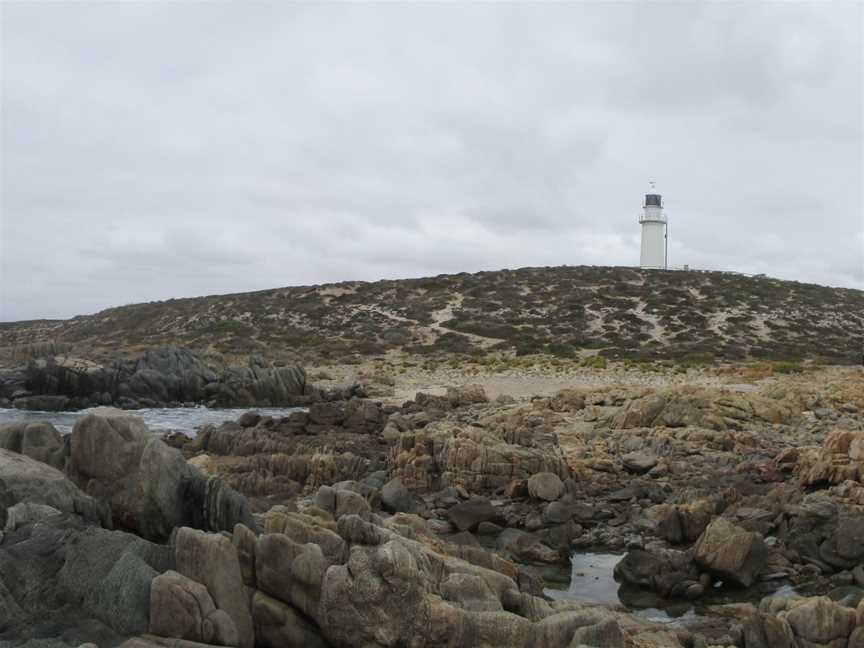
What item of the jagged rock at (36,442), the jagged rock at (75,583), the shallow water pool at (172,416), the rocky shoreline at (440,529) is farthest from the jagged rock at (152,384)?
the jagged rock at (75,583)

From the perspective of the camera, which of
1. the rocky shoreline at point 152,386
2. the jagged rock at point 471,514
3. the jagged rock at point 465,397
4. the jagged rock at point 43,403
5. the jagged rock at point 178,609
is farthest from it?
the rocky shoreline at point 152,386

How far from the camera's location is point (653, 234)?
269ft

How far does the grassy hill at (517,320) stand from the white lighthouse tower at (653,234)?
25.0 ft

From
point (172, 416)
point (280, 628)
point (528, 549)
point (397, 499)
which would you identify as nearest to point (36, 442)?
point (280, 628)

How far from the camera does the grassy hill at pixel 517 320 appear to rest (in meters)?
51.3

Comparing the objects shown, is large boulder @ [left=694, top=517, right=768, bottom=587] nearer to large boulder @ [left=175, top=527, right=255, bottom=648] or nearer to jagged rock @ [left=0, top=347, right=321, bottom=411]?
large boulder @ [left=175, top=527, right=255, bottom=648]

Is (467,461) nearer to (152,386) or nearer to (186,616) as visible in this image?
(186,616)

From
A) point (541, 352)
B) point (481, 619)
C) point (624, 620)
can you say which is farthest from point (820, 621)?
point (541, 352)

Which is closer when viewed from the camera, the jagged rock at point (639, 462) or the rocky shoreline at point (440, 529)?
the rocky shoreline at point (440, 529)

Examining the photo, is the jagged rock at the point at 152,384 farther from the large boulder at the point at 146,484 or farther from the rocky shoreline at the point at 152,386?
the large boulder at the point at 146,484

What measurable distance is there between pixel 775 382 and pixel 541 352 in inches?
682

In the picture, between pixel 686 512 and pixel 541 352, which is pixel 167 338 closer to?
pixel 541 352

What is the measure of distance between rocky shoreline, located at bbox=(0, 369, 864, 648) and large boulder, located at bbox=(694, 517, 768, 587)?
4 centimetres

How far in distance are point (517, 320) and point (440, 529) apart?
4486cm
